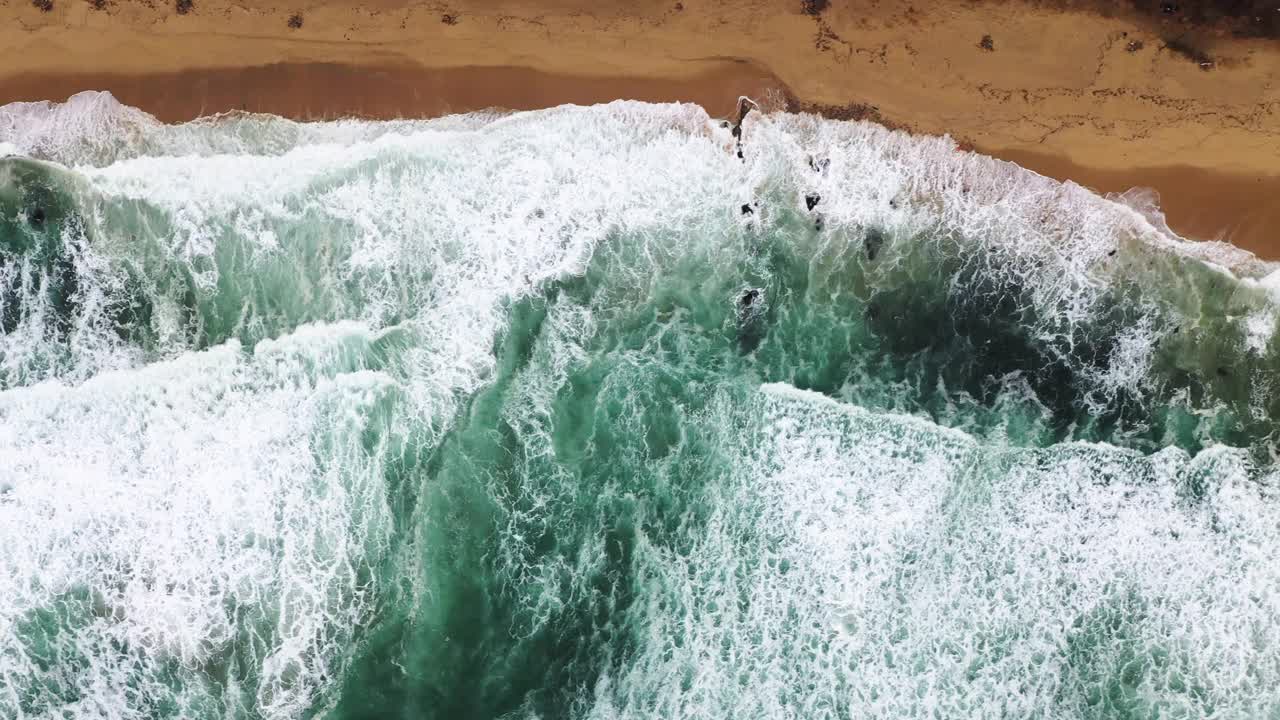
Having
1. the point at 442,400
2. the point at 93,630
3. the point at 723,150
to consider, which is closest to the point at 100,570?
the point at 93,630

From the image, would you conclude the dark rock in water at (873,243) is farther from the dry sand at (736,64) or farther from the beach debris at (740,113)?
the beach debris at (740,113)

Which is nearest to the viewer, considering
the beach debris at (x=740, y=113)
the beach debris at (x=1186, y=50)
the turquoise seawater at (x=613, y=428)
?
the turquoise seawater at (x=613, y=428)

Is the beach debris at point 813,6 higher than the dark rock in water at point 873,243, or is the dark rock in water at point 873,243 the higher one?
the beach debris at point 813,6

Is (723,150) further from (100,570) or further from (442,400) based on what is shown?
(100,570)

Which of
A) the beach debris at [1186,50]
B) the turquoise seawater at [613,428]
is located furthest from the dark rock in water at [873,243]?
the beach debris at [1186,50]

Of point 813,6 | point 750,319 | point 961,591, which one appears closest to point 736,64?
point 813,6

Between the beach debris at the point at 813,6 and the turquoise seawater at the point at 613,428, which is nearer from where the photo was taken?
the turquoise seawater at the point at 613,428
